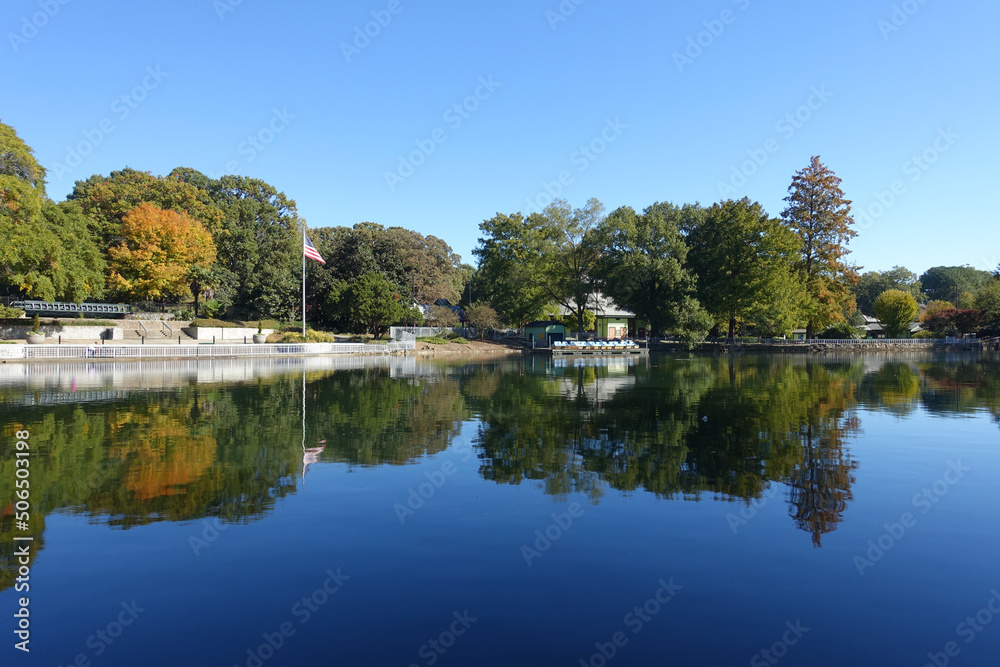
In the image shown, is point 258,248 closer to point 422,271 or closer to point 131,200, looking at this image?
point 131,200

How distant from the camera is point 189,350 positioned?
43.8 meters

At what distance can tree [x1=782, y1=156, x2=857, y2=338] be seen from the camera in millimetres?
68438

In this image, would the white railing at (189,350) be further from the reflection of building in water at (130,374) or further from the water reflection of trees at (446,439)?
the water reflection of trees at (446,439)

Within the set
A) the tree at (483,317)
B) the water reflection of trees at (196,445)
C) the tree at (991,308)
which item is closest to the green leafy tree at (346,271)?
the tree at (483,317)

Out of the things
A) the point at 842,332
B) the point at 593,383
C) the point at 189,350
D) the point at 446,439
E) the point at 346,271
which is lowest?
the point at 446,439

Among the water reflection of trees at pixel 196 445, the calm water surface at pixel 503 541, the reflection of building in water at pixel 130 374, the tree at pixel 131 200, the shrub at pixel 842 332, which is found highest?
the tree at pixel 131 200

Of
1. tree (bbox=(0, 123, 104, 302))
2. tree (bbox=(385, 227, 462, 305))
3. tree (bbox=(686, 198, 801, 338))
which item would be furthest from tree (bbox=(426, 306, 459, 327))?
tree (bbox=(0, 123, 104, 302))

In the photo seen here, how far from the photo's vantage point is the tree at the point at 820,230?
68.4 metres

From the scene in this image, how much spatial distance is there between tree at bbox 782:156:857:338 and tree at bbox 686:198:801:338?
5.94 m

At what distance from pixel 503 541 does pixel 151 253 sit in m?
58.8

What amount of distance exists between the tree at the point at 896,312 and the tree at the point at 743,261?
3084cm

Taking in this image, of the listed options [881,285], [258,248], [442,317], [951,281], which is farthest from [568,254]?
[951,281]

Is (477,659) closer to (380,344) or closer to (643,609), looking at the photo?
(643,609)

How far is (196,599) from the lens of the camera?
6312 mm
